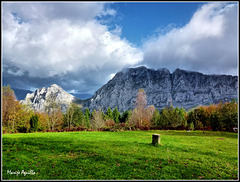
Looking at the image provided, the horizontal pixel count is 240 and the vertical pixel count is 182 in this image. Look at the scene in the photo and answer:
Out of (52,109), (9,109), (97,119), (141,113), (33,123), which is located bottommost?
(97,119)

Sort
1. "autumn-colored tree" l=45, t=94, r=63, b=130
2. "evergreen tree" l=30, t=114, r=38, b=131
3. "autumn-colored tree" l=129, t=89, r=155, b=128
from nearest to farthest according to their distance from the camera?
"evergreen tree" l=30, t=114, r=38, b=131
"autumn-colored tree" l=129, t=89, r=155, b=128
"autumn-colored tree" l=45, t=94, r=63, b=130

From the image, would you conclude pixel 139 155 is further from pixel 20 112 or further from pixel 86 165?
pixel 20 112

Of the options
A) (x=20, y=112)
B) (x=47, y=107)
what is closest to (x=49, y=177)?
(x=20, y=112)

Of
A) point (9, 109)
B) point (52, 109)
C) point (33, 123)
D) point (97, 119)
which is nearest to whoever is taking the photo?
point (33, 123)

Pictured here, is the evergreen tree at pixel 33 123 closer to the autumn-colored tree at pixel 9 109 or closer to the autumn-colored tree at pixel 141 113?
the autumn-colored tree at pixel 9 109

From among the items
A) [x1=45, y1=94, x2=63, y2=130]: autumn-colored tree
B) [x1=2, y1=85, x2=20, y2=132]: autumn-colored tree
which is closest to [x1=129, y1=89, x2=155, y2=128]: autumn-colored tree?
[x1=45, y1=94, x2=63, y2=130]: autumn-colored tree

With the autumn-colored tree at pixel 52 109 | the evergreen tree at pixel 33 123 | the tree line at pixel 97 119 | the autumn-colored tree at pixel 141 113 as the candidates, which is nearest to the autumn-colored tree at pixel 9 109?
the tree line at pixel 97 119

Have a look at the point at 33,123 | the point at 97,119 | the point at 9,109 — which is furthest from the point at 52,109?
the point at 97,119

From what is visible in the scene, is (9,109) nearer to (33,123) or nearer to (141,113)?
(33,123)

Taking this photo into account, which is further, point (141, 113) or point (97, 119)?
point (141, 113)

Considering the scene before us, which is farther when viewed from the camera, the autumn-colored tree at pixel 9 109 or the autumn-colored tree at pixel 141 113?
the autumn-colored tree at pixel 141 113

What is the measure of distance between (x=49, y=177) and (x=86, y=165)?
1.76m

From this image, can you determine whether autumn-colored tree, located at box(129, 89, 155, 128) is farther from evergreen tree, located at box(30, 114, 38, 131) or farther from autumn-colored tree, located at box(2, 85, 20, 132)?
autumn-colored tree, located at box(2, 85, 20, 132)

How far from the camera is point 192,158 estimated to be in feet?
28.5
